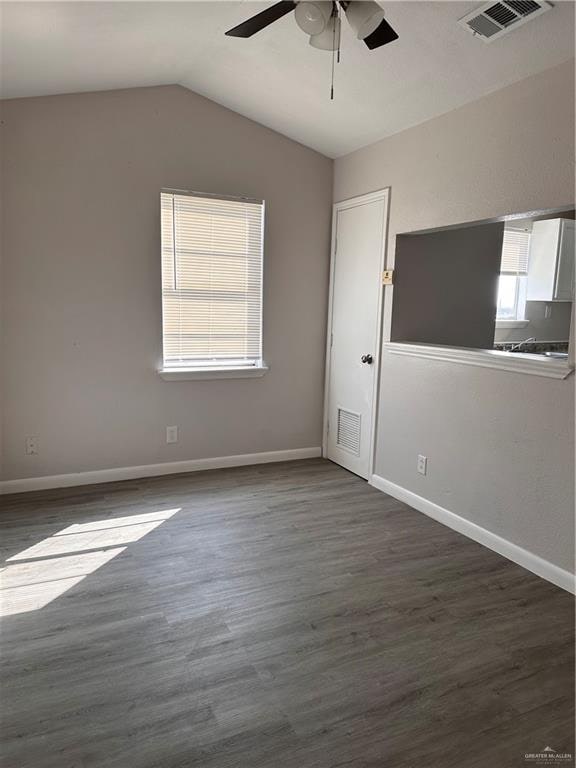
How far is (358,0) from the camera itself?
1925 millimetres

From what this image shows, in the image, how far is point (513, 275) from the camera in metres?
5.48

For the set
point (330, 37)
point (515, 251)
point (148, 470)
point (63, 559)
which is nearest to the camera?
point (330, 37)

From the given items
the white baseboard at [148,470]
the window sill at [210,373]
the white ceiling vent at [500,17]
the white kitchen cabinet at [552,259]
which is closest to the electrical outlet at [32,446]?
the white baseboard at [148,470]

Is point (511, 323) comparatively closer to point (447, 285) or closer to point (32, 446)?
point (447, 285)

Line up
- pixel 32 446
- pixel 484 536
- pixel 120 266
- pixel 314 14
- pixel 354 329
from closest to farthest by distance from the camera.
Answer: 1. pixel 314 14
2. pixel 484 536
3. pixel 32 446
4. pixel 120 266
5. pixel 354 329

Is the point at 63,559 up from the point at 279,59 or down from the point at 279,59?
down

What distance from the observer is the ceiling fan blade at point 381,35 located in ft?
6.88

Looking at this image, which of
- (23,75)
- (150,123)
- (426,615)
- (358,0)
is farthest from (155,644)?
(150,123)

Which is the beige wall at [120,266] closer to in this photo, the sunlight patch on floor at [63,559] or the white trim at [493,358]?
the sunlight patch on floor at [63,559]

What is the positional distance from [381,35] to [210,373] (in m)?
2.74

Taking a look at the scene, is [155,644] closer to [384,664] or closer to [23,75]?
[384,664]

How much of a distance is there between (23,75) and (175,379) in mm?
2199

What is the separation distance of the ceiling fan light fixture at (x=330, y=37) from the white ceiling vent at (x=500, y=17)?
0.78 meters

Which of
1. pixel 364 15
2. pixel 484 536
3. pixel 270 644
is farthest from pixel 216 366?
pixel 364 15
